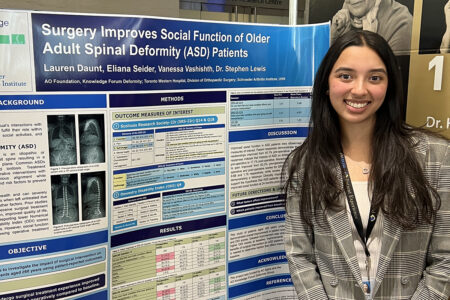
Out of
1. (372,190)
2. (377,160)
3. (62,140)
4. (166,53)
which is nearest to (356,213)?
(372,190)

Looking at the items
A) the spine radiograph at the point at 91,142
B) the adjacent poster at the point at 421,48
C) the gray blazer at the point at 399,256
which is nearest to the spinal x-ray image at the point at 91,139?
the spine radiograph at the point at 91,142

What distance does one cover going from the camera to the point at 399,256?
4.35 ft

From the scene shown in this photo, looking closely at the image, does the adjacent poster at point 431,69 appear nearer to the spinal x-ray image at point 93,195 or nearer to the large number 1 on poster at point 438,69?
the large number 1 on poster at point 438,69

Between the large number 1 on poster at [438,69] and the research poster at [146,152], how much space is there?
45cm

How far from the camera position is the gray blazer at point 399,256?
1.29 metres

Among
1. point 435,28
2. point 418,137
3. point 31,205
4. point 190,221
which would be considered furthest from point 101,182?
point 435,28

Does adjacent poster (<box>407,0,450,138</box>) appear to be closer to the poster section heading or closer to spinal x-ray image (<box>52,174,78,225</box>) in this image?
the poster section heading

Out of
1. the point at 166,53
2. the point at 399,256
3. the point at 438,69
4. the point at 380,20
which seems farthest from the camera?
the point at 380,20

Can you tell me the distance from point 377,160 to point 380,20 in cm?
84

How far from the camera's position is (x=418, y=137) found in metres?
1.35

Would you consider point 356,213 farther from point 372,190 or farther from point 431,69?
point 431,69

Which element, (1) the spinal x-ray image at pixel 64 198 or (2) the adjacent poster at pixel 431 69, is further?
(2) the adjacent poster at pixel 431 69

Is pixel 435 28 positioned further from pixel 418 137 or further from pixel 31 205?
pixel 31 205

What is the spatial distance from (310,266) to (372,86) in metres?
0.67
